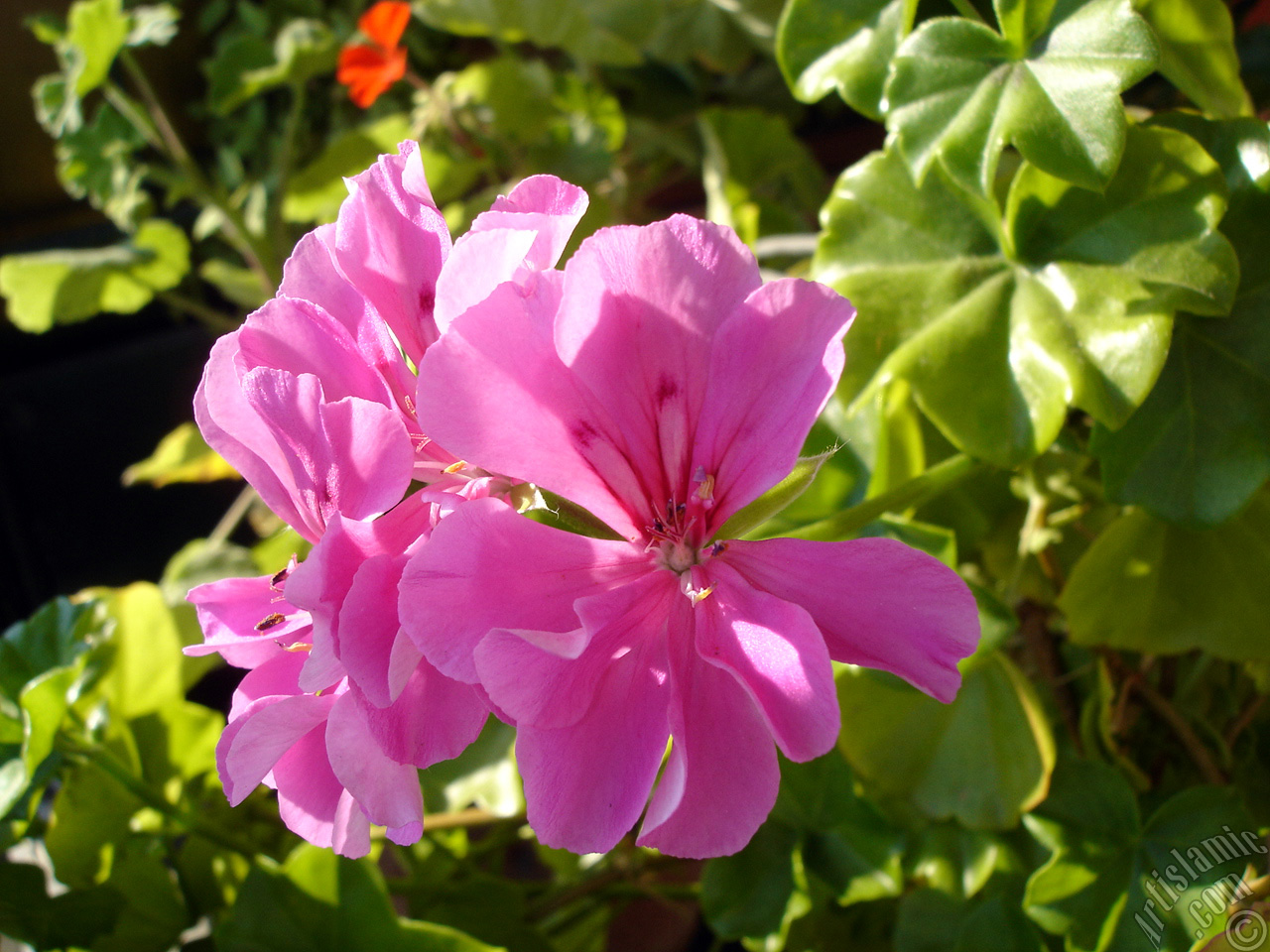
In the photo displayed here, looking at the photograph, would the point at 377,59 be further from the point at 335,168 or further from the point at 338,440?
the point at 338,440

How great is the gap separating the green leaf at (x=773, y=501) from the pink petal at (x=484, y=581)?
6 cm

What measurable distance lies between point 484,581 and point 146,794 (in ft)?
1.75

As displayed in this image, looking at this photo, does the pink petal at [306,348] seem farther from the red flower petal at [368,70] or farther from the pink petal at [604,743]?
the red flower petal at [368,70]

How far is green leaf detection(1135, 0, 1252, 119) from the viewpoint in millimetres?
551

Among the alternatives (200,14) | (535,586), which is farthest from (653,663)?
(200,14)

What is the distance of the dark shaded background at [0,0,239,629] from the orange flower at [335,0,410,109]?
28.8 inches

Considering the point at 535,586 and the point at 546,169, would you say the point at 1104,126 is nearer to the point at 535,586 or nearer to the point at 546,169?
the point at 535,586

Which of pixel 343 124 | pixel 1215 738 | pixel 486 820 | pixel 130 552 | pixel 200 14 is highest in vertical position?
pixel 200 14

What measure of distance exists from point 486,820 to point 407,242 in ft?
1.94

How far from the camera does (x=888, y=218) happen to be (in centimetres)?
61

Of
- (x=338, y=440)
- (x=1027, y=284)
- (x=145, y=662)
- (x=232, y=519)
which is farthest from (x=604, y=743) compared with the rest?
(x=232, y=519)

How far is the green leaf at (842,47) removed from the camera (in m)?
0.58

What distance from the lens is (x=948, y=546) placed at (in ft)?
1.82

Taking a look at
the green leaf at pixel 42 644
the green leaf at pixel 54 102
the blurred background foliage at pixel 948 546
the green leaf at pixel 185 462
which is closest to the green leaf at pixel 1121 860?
the blurred background foliage at pixel 948 546
